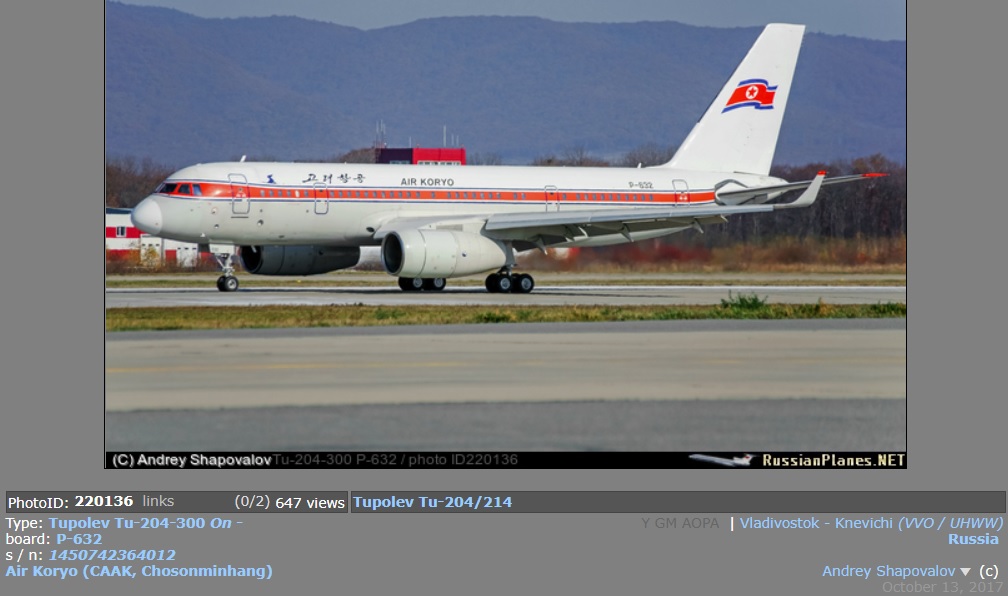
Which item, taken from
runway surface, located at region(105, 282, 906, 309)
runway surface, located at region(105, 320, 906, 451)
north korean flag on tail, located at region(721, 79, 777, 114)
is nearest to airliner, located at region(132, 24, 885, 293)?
runway surface, located at region(105, 282, 906, 309)

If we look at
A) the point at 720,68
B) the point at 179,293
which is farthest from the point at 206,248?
the point at 720,68

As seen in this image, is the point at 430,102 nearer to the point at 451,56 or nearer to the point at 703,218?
the point at 451,56

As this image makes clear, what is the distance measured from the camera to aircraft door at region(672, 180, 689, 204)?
41.5 m

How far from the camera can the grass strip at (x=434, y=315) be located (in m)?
23.3

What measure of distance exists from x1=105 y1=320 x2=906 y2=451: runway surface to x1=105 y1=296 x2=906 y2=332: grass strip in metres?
2.09

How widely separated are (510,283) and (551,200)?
12.4 ft

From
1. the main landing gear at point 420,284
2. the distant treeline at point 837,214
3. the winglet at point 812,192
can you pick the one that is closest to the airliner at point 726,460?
the winglet at point 812,192

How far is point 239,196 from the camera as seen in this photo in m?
34.7

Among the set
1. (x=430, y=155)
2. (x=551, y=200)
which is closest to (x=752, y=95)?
(x=551, y=200)

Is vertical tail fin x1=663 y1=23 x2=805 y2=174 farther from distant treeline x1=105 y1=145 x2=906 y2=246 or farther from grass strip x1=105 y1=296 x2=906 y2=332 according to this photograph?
grass strip x1=105 y1=296 x2=906 y2=332

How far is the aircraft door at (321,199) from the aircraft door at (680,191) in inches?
460

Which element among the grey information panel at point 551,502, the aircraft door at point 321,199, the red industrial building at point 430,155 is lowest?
the grey information panel at point 551,502

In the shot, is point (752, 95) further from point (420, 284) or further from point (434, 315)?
point (434, 315)

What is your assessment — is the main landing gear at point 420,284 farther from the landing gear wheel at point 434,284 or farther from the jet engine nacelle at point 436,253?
the jet engine nacelle at point 436,253
